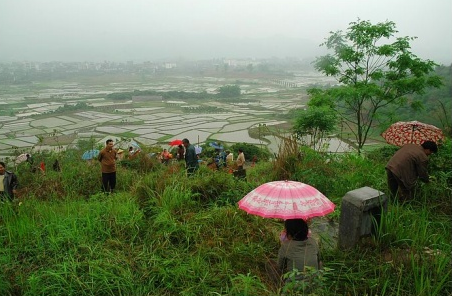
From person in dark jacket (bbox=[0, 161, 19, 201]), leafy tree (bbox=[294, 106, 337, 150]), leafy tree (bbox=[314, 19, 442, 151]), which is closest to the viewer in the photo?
person in dark jacket (bbox=[0, 161, 19, 201])

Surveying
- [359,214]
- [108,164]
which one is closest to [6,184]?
[108,164]

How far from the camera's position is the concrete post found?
2.80m

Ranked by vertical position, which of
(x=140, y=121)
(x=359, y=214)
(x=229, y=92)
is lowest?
(x=140, y=121)

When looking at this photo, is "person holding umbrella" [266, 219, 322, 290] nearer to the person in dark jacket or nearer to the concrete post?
the concrete post

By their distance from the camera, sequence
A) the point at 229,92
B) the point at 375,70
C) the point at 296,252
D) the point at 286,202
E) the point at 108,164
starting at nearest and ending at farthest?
the point at 296,252, the point at 286,202, the point at 108,164, the point at 375,70, the point at 229,92

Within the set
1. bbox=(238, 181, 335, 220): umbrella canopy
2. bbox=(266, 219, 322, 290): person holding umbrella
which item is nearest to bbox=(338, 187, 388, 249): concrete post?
bbox=(238, 181, 335, 220): umbrella canopy

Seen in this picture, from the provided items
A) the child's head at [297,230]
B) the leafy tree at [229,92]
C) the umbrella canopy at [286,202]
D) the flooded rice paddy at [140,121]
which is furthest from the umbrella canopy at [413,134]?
the leafy tree at [229,92]

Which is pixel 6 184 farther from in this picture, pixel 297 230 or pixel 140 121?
pixel 140 121

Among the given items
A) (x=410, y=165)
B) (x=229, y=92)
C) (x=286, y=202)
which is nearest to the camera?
(x=286, y=202)

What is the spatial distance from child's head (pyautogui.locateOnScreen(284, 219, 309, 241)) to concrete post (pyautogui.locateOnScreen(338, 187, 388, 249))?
58cm

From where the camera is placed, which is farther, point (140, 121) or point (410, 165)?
point (140, 121)

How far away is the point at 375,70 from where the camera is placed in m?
9.31

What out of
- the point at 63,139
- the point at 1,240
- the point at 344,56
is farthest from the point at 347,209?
the point at 63,139

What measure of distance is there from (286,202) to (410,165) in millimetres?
1777
